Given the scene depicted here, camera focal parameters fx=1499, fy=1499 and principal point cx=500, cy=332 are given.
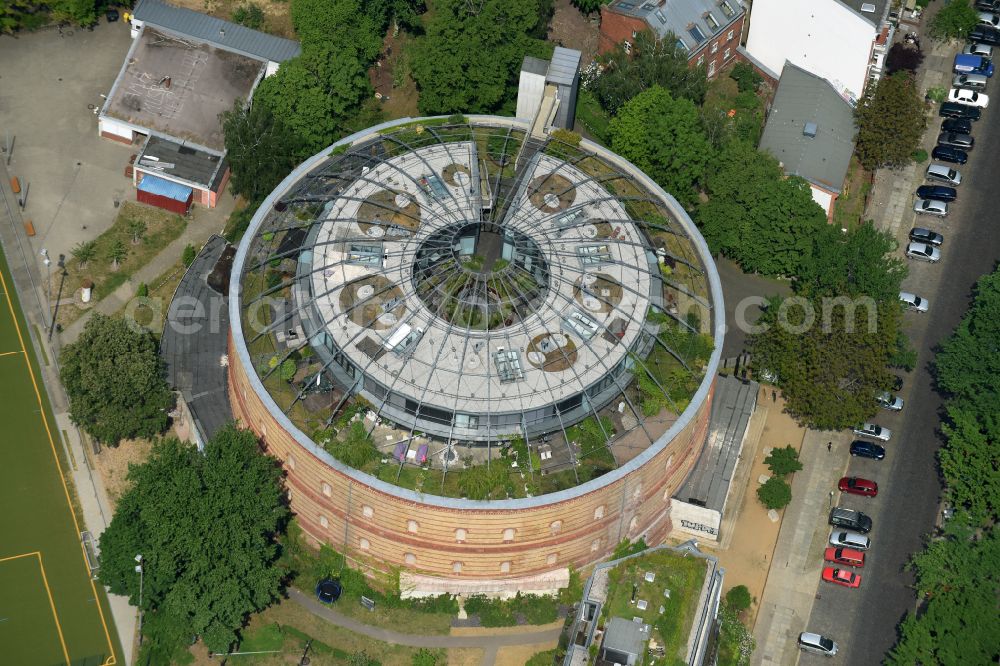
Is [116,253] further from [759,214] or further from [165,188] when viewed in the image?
[759,214]

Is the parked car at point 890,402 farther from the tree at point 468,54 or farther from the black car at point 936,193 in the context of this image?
the tree at point 468,54

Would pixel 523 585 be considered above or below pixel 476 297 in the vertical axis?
below

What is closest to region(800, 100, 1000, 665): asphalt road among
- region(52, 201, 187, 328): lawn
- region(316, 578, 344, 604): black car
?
region(316, 578, 344, 604): black car

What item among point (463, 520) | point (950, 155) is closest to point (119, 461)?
point (463, 520)

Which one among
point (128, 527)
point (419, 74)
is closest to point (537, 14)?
point (419, 74)

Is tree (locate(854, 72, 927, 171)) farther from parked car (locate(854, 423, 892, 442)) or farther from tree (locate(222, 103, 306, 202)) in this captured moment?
tree (locate(222, 103, 306, 202))

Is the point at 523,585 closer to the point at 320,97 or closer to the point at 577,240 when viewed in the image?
the point at 577,240
